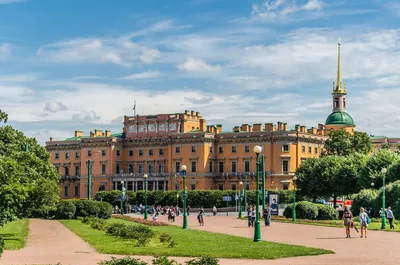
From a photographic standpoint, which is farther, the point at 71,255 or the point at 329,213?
the point at 329,213

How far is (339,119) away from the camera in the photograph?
443 feet

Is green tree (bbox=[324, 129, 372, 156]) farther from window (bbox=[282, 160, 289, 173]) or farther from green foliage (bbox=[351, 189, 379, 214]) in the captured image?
green foliage (bbox=[351, 189, 379, 214])

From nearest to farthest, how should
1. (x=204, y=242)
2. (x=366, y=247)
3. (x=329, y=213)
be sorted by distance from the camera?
(x=366, y=247) → (x=204, y=242) → (x=329, y=213)

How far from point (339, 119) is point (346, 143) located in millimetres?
17838

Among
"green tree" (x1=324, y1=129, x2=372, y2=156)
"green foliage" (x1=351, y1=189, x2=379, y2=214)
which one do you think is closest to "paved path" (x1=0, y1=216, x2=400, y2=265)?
"green foliage" (x1=351, y1=189, x2=379, y2=214)

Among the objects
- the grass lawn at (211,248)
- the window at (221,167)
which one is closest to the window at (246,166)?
the window at (221,167)

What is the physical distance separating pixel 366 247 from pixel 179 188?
93560 millimetres

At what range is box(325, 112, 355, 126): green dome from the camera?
135 m

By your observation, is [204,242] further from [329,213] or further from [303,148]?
[303,148]

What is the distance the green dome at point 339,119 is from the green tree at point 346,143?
48.1 ft

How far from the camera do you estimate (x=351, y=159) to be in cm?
8844

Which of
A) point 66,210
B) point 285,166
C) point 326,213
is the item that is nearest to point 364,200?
point 326,213

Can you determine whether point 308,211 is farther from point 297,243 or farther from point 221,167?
point 221,167

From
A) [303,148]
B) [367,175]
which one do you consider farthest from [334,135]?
[367,175]
